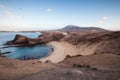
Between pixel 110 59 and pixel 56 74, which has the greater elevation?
pixel 56 74

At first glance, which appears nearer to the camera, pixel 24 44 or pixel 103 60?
pixel 103 60

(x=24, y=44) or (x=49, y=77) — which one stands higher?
(x=49, y=77)

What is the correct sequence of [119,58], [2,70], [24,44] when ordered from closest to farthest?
[2,70] → [119,58] → [24,44]

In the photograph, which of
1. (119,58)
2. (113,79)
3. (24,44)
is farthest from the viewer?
(24,44)

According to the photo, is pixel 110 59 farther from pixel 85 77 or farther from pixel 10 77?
pixel 10 77

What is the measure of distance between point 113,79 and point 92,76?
1311 mm

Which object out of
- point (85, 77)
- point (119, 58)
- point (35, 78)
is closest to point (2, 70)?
point (35, 78)

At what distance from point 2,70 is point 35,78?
559 cm

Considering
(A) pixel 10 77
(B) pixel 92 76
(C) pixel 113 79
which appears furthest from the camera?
(A) pixel 10 77

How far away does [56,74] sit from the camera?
883 centimetres

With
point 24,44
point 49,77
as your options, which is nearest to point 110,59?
point 49,77

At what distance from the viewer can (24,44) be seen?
70.6 meters

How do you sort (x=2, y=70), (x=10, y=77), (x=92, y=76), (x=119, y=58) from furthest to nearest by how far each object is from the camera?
(x=119, y=58), (x=2, y=70), (x=10, y=77), (x=92, y=76)

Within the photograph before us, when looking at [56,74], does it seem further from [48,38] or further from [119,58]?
[48,38]
